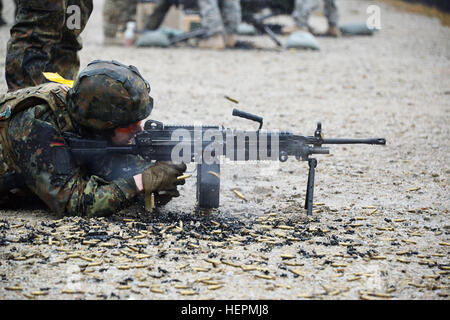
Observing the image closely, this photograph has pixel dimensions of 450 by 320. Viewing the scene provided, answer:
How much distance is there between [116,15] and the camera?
13.7 meters

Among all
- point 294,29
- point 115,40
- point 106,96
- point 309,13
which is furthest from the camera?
point 294,29

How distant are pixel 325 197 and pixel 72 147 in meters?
2.19

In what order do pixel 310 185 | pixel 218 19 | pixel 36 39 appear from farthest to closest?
pixel 218 19 → pixel 36 39 → pixel 310 185

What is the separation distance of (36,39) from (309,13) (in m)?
10.4

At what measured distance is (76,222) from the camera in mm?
4078

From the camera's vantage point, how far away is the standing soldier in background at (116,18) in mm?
13557

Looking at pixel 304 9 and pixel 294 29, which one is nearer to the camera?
pixel 304 9

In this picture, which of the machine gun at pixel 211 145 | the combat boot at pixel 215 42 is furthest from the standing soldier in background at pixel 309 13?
the machine gun at pixel 211 145

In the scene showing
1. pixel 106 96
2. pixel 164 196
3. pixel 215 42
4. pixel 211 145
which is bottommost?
pixel 164 196

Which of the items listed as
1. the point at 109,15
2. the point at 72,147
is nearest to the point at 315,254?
the point at 72,147

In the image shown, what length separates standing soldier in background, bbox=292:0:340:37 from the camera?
14.7 meters

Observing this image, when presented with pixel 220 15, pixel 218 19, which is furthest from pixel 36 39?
pixel 220 15

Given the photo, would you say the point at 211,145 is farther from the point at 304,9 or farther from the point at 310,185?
the point at 304,9

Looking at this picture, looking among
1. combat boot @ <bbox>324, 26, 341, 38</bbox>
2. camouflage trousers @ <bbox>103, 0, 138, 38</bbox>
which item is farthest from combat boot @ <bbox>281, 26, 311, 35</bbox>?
camouflage trousers @ <bbox>103, 0, 138, 38</bbox>
